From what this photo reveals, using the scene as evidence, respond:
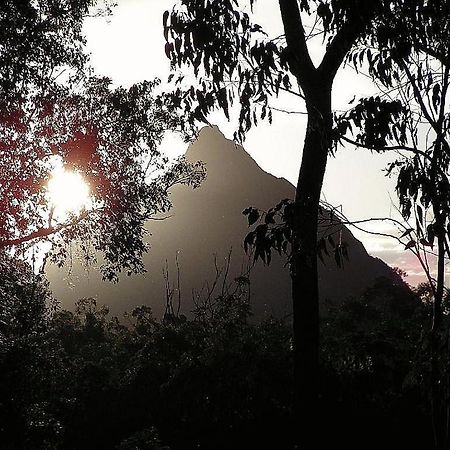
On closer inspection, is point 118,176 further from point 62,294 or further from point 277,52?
point 62,294

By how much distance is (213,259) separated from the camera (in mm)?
99625

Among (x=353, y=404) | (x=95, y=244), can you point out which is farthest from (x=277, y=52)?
(x=95, y=244)

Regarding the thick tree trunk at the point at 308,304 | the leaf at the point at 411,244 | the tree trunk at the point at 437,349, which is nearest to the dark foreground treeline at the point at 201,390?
the tree trunk at the point at 437,349

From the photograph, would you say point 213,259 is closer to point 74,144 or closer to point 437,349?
point 74,144

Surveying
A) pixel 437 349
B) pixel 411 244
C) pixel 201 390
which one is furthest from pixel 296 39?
pixel 201 390

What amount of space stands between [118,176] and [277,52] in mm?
9381

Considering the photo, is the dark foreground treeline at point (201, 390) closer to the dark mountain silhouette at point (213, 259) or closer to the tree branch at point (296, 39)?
the tree branch at point (296, 39)

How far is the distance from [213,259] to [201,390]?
9028 cm

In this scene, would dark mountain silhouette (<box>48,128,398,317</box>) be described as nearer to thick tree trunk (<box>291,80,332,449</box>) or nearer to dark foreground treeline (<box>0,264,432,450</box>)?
dark foreground treeline (<box>0,264,432,450</box>)

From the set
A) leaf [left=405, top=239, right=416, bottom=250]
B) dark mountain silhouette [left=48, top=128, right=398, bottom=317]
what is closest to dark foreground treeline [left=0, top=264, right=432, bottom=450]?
leaf [left=405, top=239, right=416, bottom=250]

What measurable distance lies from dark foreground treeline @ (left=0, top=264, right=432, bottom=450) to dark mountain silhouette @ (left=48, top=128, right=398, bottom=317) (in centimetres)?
5901

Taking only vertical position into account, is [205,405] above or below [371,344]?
below

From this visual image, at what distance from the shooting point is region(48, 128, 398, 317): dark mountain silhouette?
3506 inches

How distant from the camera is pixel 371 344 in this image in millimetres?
9281
